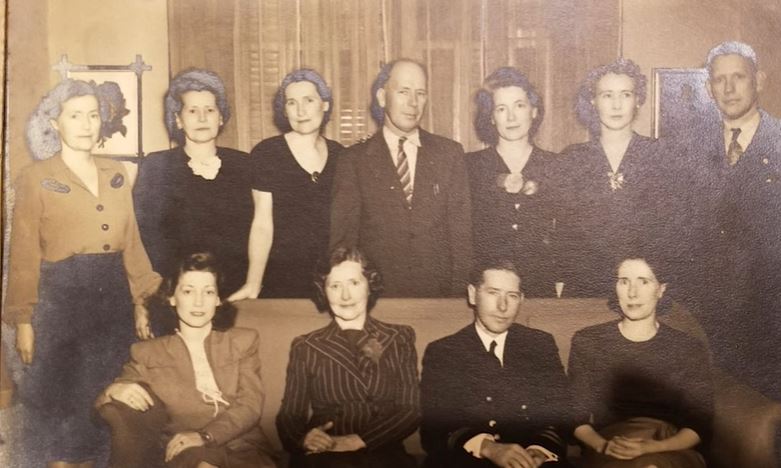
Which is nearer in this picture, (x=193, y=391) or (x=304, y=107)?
(x=193, y=391)

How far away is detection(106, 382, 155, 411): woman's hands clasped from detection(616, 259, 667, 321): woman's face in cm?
259

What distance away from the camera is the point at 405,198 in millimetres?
4969

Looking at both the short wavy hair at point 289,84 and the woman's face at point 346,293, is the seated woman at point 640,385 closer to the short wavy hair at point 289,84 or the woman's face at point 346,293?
the woman's face at point 346,293

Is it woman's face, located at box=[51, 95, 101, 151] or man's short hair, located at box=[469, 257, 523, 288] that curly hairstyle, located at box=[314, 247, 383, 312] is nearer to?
man's short hair, located at box=[469, 257, 523, 288]

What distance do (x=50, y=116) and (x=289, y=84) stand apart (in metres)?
1.32

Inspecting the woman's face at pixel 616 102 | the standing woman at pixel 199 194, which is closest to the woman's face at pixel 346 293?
the standing woman at pixel 199 194

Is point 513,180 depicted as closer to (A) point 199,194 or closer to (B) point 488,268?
(B) point 488,268

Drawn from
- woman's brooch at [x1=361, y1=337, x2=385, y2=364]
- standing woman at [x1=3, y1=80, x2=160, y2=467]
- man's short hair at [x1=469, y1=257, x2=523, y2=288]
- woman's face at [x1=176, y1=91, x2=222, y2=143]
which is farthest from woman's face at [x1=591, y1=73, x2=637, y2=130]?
standing woman at [x1=3, y1=80, x2=160, y2=467]

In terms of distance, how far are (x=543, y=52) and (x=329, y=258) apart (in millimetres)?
1617

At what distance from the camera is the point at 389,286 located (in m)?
4.93

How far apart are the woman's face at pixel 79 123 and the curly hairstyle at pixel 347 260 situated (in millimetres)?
1438

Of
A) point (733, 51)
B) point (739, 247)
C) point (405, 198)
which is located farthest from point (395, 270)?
point (733, 51)

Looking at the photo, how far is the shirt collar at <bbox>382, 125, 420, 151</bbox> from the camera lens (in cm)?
499

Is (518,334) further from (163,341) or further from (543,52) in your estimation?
(163,341)
